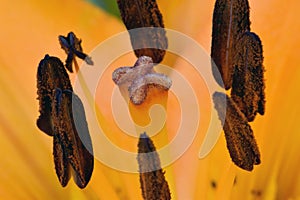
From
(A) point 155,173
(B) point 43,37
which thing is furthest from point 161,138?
(B) point 43,37

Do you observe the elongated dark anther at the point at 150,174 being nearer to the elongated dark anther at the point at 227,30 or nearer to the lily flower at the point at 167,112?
the lily flower at the point at 167,112

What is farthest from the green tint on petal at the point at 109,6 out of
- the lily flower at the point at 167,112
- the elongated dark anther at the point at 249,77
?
the elongated dark anther at the point at 249,77

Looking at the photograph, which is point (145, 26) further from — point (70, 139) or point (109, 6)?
point (70, 139)

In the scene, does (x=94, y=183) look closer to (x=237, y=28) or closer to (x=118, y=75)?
(x=118, y=75)

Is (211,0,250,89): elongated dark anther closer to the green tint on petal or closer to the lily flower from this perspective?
the lily flower

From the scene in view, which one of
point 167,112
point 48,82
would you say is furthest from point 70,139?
point 167,112
